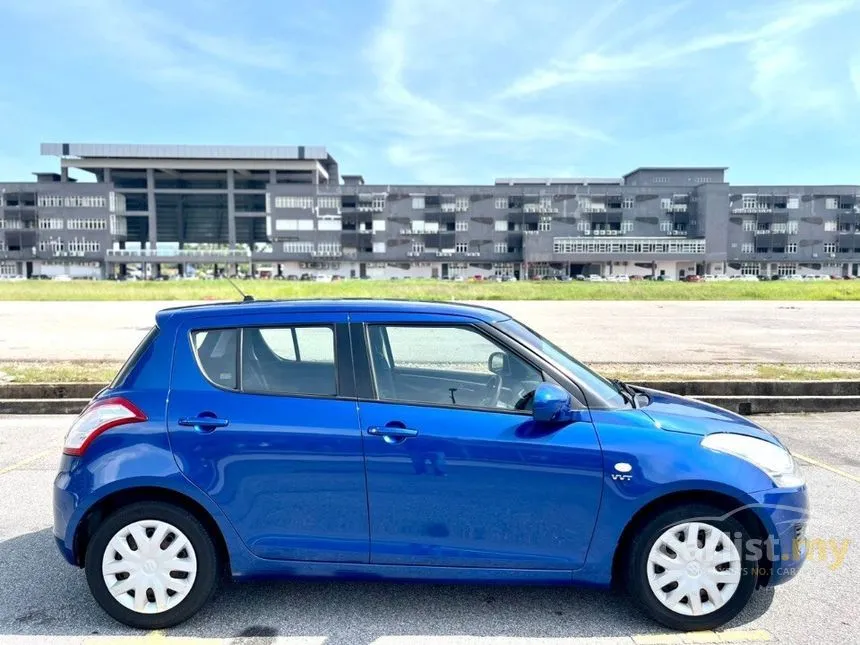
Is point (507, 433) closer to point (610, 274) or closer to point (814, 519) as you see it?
point (814, 519)

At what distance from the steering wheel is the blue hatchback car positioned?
0.25 ft

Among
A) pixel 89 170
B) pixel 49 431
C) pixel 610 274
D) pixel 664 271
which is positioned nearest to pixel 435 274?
pixel 610 274

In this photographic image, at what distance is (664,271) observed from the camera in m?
107

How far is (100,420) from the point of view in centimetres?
326

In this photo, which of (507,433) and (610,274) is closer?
(507,433)

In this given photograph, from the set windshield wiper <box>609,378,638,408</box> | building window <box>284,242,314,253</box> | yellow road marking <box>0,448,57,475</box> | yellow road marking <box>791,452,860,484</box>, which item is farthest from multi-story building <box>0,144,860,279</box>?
windshield wiper <box>609,378,638,408</box>

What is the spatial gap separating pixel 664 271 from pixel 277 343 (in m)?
112

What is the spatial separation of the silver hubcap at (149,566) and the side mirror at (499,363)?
1934 millimetres

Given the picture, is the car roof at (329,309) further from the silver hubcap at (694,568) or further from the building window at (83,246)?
the building window at (83,246)

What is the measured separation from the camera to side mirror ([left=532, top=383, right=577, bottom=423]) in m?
3.05

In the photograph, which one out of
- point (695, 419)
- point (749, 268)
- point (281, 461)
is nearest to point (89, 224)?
point (749, 268)

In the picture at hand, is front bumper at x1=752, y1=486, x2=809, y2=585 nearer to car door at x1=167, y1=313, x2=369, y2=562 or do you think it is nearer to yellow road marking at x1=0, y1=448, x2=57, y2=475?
car door at x1=167, y1=313, x2=369, y2=562

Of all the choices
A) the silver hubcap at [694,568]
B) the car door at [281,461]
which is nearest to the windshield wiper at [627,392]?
the silver hubcap at [694,568]

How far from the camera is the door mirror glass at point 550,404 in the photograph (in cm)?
305
